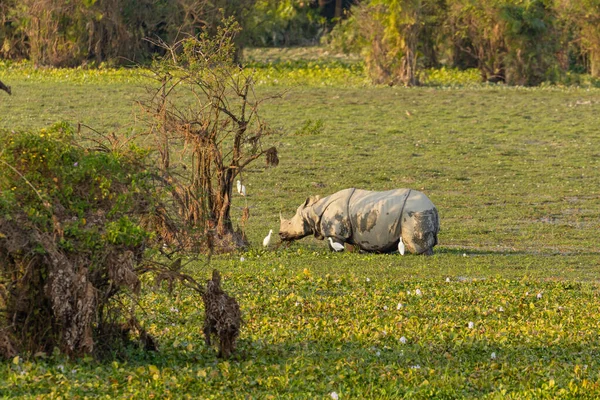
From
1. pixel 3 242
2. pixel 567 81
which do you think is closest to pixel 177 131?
pixel 3 242

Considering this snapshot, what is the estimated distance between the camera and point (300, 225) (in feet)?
47.2

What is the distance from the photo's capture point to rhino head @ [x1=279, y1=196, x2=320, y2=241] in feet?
47.0

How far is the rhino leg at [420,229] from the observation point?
13.5m

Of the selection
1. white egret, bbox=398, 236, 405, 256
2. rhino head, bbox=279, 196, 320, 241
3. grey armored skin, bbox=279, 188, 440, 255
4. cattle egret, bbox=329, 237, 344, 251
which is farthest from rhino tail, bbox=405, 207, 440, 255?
rhino head, bbox=279, 196, 320, 241

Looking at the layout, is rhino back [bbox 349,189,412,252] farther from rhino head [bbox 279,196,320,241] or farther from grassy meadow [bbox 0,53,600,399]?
rhino head [bbox 279,196,320,241]

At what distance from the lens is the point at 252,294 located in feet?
35.4

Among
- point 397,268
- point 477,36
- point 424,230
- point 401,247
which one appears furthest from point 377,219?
point 477,36

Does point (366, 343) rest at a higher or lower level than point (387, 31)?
lower

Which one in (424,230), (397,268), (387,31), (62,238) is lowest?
(397,268)

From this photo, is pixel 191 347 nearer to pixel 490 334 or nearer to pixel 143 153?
pixel 143 153

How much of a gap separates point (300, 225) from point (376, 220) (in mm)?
1110

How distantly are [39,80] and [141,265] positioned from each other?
19792 millimetres

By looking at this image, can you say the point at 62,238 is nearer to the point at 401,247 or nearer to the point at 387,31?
the point at 401,247

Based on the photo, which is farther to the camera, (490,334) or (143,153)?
(490,334)
